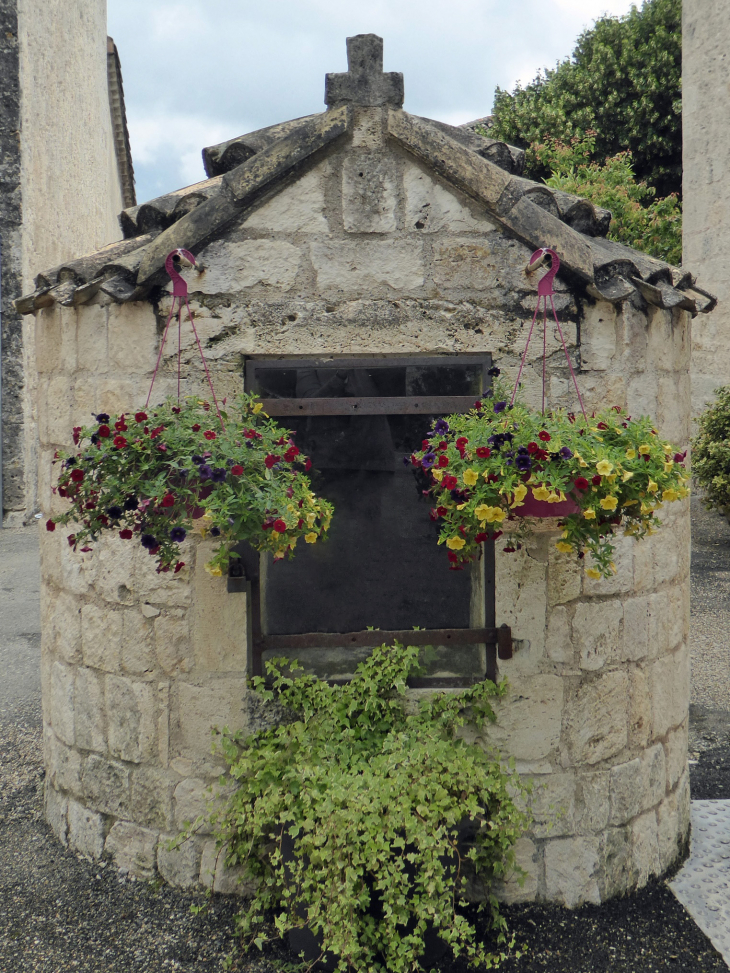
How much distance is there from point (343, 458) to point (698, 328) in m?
9.28

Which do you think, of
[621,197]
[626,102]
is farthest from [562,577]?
[626,102]

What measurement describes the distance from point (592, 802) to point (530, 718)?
1.41 ft

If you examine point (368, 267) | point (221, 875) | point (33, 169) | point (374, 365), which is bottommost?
point (221, 875)

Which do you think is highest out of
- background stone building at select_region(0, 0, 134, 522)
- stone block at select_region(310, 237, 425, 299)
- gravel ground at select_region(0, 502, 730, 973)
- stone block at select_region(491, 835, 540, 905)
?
background stone building at select_region(0, 0, 134, 522)

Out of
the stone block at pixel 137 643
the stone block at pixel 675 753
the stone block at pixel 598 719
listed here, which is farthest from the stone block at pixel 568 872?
the stone block at pixel 137 643

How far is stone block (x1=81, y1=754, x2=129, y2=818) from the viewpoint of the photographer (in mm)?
3336

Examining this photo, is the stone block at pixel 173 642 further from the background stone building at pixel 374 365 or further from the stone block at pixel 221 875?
the stone block at pixel 221 875

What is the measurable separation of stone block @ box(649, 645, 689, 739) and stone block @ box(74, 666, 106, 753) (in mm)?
2270

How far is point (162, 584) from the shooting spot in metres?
3.20

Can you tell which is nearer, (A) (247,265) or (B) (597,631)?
(A) (247,265)

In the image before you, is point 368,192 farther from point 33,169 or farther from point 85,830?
point 33,169

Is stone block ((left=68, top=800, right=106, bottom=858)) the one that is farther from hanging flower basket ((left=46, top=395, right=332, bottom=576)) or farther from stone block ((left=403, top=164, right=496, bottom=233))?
stone block ((left=403, top=164, right=496, bottom=233))

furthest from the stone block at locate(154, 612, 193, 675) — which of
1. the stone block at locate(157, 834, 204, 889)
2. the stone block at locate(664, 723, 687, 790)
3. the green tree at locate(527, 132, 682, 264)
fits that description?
the green tree at locate(527, 132, 682, 264)

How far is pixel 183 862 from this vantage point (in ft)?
10.6
